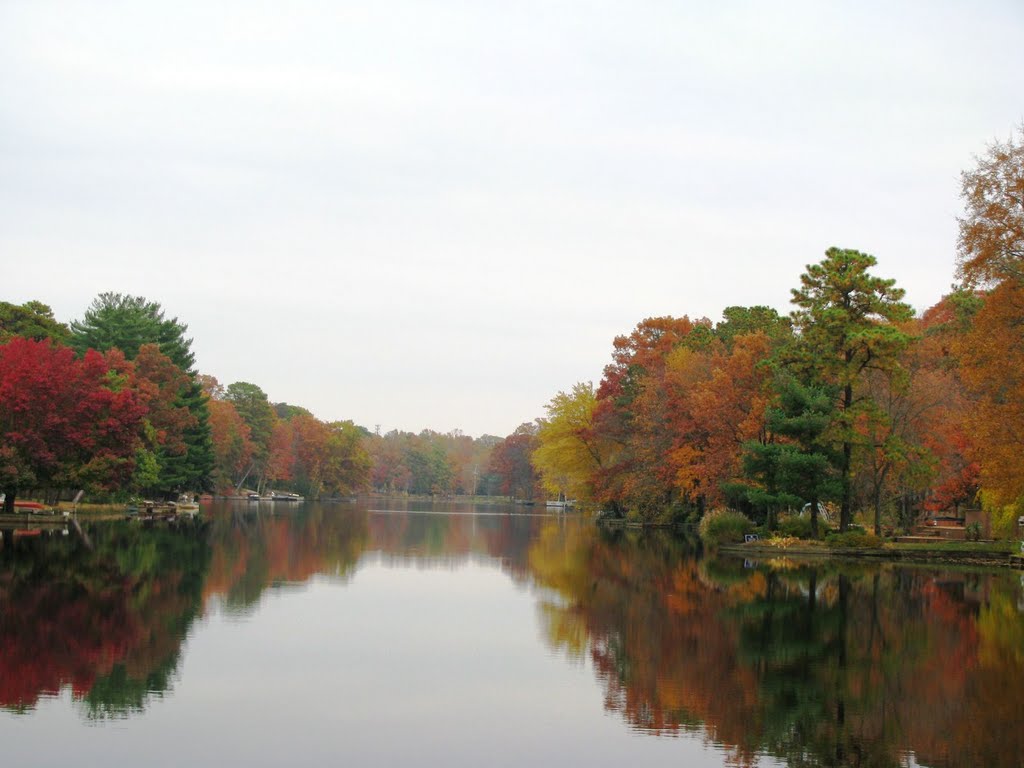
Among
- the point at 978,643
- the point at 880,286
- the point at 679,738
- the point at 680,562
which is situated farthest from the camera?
the point at 880,286

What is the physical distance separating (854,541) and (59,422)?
120 ft

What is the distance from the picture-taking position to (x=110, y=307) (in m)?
79.5

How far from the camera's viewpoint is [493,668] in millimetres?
16625

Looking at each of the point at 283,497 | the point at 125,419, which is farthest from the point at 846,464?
the point at 283,497

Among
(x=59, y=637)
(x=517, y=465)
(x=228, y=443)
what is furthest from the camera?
(x=517, y=465)

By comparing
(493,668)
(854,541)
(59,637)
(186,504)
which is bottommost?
(493,668)

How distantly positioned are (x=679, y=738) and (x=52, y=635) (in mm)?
10962

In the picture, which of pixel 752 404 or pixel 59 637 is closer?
pixel 59 637

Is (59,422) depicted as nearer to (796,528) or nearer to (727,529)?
(727,529)

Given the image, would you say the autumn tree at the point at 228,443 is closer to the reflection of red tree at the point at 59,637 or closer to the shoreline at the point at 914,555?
the shoreline at the point at 914,555

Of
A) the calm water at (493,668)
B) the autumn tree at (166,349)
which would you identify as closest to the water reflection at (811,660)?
the calm water at (493,668)

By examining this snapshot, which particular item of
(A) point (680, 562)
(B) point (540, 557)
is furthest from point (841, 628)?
(B) point (540, 557)

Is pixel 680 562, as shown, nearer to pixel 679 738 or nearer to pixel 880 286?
pixel 880 286

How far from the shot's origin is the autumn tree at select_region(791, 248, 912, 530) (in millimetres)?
40594
